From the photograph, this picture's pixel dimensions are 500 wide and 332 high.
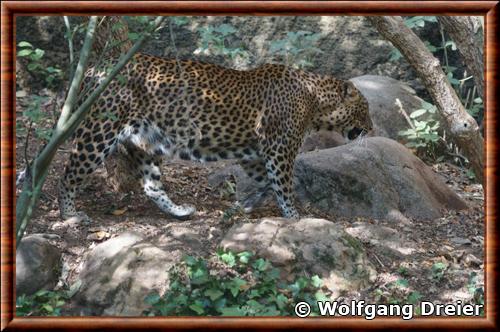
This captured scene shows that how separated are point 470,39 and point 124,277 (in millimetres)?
3792

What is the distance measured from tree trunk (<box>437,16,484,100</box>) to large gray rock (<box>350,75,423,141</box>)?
13.3 feet

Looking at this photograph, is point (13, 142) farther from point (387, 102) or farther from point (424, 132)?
point (387, 102)

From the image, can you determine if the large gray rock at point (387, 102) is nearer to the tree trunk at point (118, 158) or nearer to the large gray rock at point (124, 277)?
the tree trunk at point (118, 158)

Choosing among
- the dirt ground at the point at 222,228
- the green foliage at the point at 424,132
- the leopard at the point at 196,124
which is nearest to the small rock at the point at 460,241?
the dirt ground at the point at 222,228

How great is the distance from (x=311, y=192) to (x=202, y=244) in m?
2.30

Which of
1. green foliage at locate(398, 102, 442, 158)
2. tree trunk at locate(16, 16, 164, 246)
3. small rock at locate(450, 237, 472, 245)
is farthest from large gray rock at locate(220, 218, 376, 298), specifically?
green foliage at locate(398, 102, 442, 158)

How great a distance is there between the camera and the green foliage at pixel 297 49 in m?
→ 11.2

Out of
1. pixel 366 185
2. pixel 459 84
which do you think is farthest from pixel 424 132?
pixel 366 185

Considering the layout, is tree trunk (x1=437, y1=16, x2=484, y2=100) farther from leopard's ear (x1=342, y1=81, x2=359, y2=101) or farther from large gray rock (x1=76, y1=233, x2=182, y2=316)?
large gray rock (x1=76, y1=233, x2=182, y2=316)

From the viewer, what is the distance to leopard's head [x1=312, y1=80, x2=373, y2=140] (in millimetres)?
9602

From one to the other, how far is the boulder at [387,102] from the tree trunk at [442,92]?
145 inches

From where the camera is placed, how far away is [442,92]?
25.5 ft

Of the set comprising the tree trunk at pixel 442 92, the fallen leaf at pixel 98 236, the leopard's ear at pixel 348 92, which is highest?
the tree trunk at pixel 442 92

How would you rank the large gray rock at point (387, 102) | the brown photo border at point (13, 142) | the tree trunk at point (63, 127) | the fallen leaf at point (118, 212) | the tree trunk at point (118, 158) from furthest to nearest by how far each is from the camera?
1. the large gray rock at point (387, 102)
2. the tree trunk at point (118, 158)
3. the fallen leaf at point (118, 212)
4. the tree trunk at point (63, 127)
5. the brown photo border at point (13, 142)
